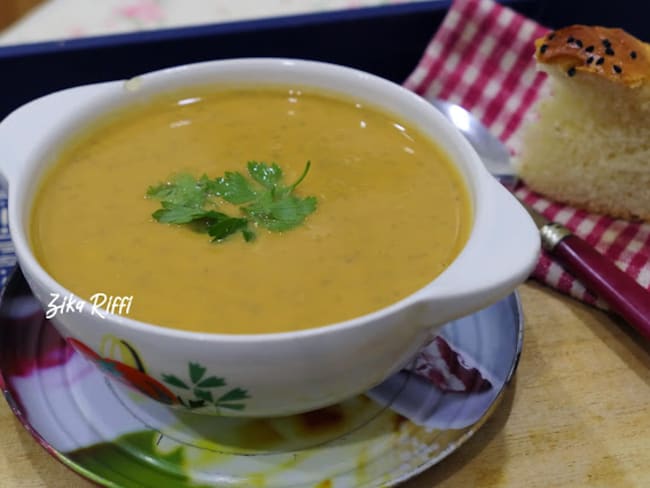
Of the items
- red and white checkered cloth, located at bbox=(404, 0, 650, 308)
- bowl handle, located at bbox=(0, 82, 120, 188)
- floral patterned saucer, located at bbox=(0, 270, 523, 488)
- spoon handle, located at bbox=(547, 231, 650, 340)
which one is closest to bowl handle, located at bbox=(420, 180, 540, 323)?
floral patterned saucer, located at bbox=(0, 270, 523, 488)

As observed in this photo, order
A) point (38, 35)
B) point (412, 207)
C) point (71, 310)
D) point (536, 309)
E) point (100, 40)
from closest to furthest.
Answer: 1. point (71, 310)
2. point (412, 207)
3. point (536, 309)
4. point (100, 40)
5. point (38, 35)

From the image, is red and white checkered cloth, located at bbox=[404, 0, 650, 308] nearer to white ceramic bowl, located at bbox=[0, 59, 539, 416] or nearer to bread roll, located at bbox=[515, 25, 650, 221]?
bread roll, located at bbox=[515, 25, 650, 221]

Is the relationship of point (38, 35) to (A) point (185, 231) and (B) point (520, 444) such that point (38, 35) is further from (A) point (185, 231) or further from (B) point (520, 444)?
(B) point (520, 444)

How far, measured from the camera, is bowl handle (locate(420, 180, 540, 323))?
74 cm

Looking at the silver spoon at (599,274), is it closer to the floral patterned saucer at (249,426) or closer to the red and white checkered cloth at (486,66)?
the floral patterned saucer at (249,426)

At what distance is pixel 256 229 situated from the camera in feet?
3.02

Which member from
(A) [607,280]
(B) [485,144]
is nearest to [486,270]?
(A) [607,280]

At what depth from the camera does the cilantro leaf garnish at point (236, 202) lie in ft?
3.00

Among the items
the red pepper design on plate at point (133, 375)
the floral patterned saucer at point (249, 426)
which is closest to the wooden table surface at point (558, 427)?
the floral patterned saucer at point (249, 426)

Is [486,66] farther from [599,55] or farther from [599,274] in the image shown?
[599,274]

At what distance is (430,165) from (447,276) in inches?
12.7

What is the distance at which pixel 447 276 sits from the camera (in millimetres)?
759

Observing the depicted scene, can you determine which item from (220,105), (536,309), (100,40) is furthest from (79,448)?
(100,40)

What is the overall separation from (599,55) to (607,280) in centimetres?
38
